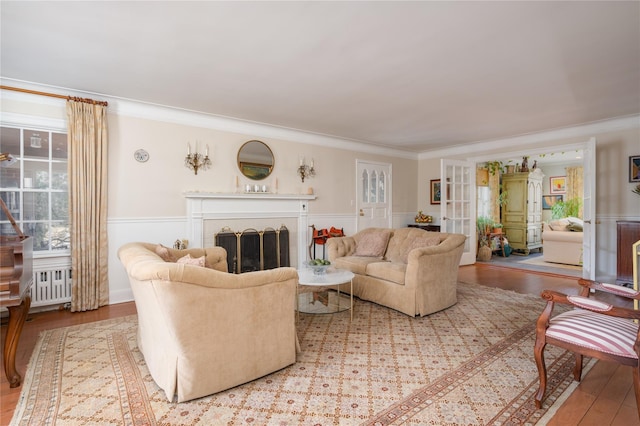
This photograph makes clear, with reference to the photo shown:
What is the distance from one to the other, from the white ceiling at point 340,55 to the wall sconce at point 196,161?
1.90 feet

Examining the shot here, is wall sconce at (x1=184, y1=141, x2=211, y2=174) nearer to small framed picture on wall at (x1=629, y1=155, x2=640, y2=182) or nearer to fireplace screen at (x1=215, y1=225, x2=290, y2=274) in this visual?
fireplace screen at (x1=215, y1=225, x2=290, y2=274)

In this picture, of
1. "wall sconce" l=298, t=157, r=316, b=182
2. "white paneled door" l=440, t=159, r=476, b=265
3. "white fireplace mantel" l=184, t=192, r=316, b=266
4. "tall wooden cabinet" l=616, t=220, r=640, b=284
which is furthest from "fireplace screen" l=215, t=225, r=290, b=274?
"tall wooden cabinet" l=616, t=220, r=640, b=284

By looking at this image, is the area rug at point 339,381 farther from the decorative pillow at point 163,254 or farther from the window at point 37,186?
the window at point 37,186

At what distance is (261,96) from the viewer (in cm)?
377

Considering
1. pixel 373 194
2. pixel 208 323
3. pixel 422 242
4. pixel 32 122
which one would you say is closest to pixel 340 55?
pixel 208 323

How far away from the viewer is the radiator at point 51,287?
3492 mm

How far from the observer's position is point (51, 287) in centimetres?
356

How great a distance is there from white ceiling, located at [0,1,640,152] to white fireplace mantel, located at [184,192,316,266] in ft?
3.91

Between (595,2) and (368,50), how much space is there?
4.85ft

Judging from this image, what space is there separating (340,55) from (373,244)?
258cm

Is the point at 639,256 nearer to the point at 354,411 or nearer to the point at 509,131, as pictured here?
the point at 354,411

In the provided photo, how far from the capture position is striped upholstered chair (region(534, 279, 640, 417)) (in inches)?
65.4

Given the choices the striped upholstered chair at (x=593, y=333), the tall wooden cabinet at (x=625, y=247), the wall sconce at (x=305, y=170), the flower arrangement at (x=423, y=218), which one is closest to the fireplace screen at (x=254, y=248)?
the wall sconce at (x=305, y=170)

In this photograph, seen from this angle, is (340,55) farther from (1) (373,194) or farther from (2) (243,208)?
(1) (373,194)
